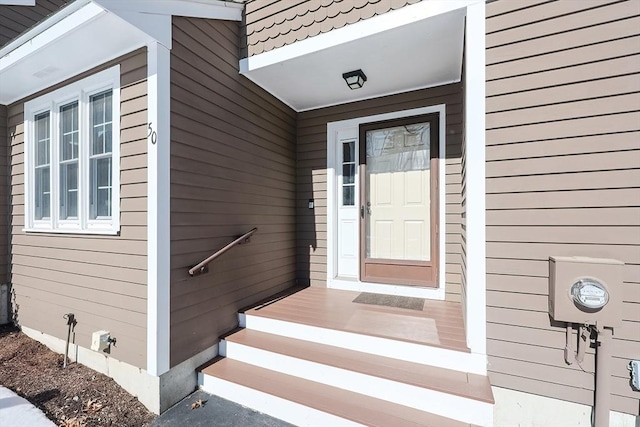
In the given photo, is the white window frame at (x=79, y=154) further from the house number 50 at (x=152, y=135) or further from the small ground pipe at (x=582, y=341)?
the small ground pipe at (x=582, y=341)

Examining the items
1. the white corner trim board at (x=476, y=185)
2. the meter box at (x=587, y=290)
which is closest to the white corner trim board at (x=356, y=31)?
the white corner trim board at (x=476, y=185)

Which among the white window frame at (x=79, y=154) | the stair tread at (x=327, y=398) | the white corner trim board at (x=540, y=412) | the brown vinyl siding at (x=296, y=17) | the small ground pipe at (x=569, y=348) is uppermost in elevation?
the brown vinyl siding at (x=296, y=17)

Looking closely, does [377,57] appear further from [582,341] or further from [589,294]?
[582,341]

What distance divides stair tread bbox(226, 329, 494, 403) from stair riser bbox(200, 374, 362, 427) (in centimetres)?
32

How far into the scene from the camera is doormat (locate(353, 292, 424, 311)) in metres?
3.05

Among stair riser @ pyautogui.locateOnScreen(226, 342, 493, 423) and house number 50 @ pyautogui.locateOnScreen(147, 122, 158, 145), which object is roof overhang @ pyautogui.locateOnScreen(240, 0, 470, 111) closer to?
house number 50 @ pyautogui.locateOnScreen(147, 122, 158, 145)

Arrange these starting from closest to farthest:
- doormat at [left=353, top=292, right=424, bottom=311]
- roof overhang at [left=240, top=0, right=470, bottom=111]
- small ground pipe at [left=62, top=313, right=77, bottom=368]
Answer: roof overhang at [left=240, top=0, right=470, bottom=111], small ground pipe at [left=62, top=313, right=77, bottom=368], doormat at [left=353, top=292, right=424, bottom=311]

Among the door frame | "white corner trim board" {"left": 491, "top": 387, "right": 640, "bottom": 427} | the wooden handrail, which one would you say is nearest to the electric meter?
"white corner trim board" {"left": 491, "top": 387, "right": 640, "bottom": 427}

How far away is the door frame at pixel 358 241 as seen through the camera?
10.6 feet

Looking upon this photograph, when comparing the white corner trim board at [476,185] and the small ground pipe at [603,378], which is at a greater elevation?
the white corner trim board at [476,185]

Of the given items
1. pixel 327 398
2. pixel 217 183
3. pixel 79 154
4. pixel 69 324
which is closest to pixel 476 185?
pixel 327 398

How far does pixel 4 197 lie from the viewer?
3510 millimetres

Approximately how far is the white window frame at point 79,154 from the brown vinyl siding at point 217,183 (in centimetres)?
57

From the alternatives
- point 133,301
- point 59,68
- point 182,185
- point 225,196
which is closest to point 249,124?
point 225,196
